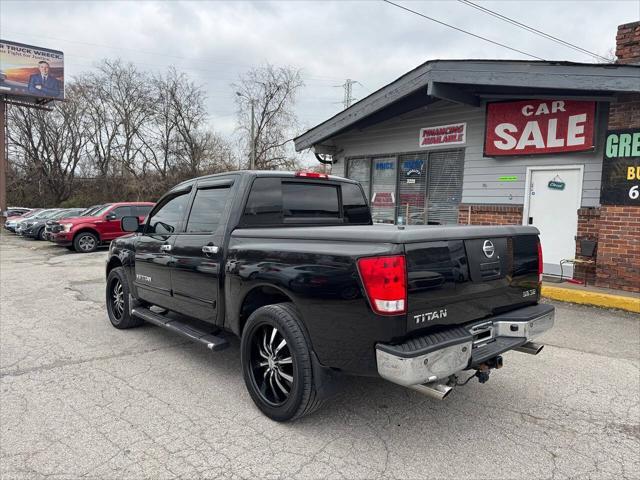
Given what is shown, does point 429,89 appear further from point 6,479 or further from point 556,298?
point 6,479

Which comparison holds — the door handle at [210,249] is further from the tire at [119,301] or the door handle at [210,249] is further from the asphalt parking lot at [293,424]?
the tire at [119,301]

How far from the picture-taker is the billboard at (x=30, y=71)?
30.6 metres

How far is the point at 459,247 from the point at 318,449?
5.46 feet

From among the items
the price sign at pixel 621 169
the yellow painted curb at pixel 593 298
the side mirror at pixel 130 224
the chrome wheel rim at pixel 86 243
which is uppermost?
the price sign at pixel 621 169

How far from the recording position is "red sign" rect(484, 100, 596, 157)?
25.2 feet

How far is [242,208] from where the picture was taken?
12.6 feet

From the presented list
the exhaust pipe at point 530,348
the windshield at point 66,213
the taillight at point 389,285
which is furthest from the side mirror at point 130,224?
the windshield at point 66,213

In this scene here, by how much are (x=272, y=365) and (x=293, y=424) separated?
0.46m

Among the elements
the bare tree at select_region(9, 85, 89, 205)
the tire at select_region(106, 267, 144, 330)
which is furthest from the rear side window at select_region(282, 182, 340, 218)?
the bare tree at select_region(9, 85, 89, 205)

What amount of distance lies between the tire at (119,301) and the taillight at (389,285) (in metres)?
3.99

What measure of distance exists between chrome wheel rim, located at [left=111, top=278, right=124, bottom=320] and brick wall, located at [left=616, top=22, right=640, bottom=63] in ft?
29.4

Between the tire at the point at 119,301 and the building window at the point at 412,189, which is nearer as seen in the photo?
the tire at the point at 119,301

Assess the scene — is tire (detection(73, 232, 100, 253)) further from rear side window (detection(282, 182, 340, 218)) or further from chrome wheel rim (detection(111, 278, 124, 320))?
rear side window (detection(282, 182, 340, 218))

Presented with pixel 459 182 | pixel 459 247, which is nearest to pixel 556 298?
pixel 459 182
